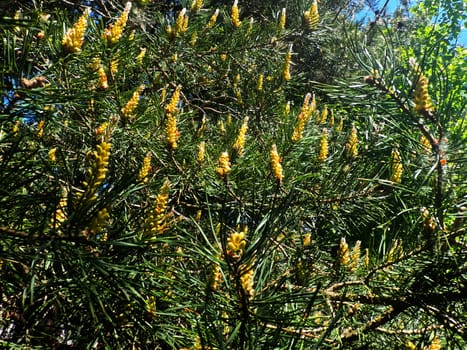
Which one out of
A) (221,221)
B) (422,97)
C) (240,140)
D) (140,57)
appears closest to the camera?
(221,221)

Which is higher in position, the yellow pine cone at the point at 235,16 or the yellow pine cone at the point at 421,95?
the yellow pine cone at the point at 235,16

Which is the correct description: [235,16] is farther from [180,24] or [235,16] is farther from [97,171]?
[97,171]

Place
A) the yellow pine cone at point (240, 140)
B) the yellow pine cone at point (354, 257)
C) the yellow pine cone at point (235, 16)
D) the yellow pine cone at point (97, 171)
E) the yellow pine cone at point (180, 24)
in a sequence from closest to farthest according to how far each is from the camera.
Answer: the yellow pine cone at point (97, 171)
the yellow pine cone at point (354, 257)
the yellow pine cone at point (240, 140)
the yellow pine cone at point (180, 24)
the yellow pine cone at point (235, 16)

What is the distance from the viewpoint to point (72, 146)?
1.51m

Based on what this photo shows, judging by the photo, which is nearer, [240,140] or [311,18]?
[240,140]

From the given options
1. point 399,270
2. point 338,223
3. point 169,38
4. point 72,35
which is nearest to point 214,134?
point 169,38

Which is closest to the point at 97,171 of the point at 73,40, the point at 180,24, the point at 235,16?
the point at 73,40

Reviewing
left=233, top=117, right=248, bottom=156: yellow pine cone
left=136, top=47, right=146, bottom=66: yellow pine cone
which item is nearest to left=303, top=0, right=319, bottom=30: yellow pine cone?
left=136, top=47, right=146, bottom=66: yellow pine cone

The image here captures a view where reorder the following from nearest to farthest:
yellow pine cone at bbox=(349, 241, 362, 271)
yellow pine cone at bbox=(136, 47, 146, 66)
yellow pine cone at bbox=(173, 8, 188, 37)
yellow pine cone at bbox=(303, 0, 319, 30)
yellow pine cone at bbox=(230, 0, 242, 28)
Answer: yellow pine cone at bbox=(349, 241, 362, 271) → yellow pine cone at bbox=(136, 47, 146, 66) → yellow pine cone at bbox=(173, 8, 188, 37) → yellow pine cone at bbox=(230, 0, 242, 28) → yellow pine cone at bbox=(303, 0, 319, 30)

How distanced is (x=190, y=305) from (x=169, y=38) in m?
1.38

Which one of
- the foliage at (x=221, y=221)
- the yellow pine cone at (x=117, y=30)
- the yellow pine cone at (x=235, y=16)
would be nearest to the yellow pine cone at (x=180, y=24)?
the foliage at (x=221, y=221)

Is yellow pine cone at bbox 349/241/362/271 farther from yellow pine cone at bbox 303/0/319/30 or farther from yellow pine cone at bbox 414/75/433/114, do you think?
yellow pine cone at bbox 303/0/319/30

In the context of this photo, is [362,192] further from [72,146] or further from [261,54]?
[261,54]

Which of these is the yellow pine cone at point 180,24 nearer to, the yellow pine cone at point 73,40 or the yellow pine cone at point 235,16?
the yellow pine cone at point 235,16
